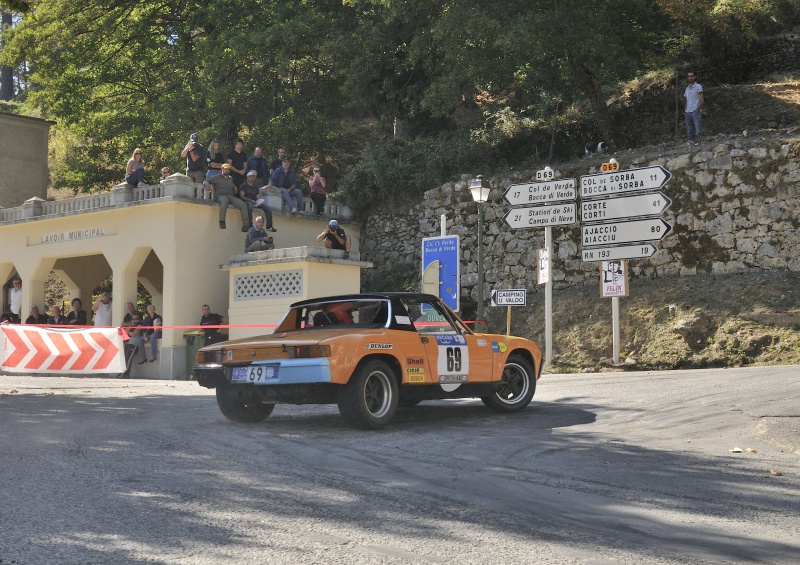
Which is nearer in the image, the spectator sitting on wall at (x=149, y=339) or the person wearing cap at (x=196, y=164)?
the spectator sitting on wall at (x=149, y=339)

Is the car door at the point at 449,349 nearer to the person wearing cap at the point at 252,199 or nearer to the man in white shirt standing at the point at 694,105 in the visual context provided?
the man in white shirt standing at the point at 694,105

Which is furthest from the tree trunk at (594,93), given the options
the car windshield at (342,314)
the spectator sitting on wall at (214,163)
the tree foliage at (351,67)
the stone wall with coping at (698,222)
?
the car windshield at (342,314)

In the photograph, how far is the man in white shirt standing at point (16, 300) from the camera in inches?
1149

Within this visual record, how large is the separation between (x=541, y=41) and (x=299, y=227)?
830 cm

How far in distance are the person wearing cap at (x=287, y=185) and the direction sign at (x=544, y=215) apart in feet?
26.7

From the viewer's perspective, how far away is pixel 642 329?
815 inches

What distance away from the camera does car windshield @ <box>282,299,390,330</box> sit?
1135cm

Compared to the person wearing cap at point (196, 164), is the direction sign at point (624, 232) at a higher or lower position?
lower

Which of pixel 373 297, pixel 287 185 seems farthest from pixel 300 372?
pixel 287 185

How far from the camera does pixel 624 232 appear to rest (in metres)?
19.5

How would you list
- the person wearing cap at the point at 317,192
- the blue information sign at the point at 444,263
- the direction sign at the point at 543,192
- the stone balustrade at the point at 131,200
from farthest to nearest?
the person wearing cap at the point at 317,192
the stone balustrade at the point at 131,200
the blue information sign at the point at 444,263
the direction sign at the point at 543,192

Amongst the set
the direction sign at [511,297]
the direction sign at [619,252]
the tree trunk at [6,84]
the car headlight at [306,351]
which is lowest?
the car headlight at [306,351]

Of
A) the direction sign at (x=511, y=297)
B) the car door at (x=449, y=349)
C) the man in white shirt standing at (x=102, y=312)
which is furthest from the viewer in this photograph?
the man in white shirt standing at (x=102, y=312)

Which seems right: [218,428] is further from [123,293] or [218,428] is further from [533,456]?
[123,293]
